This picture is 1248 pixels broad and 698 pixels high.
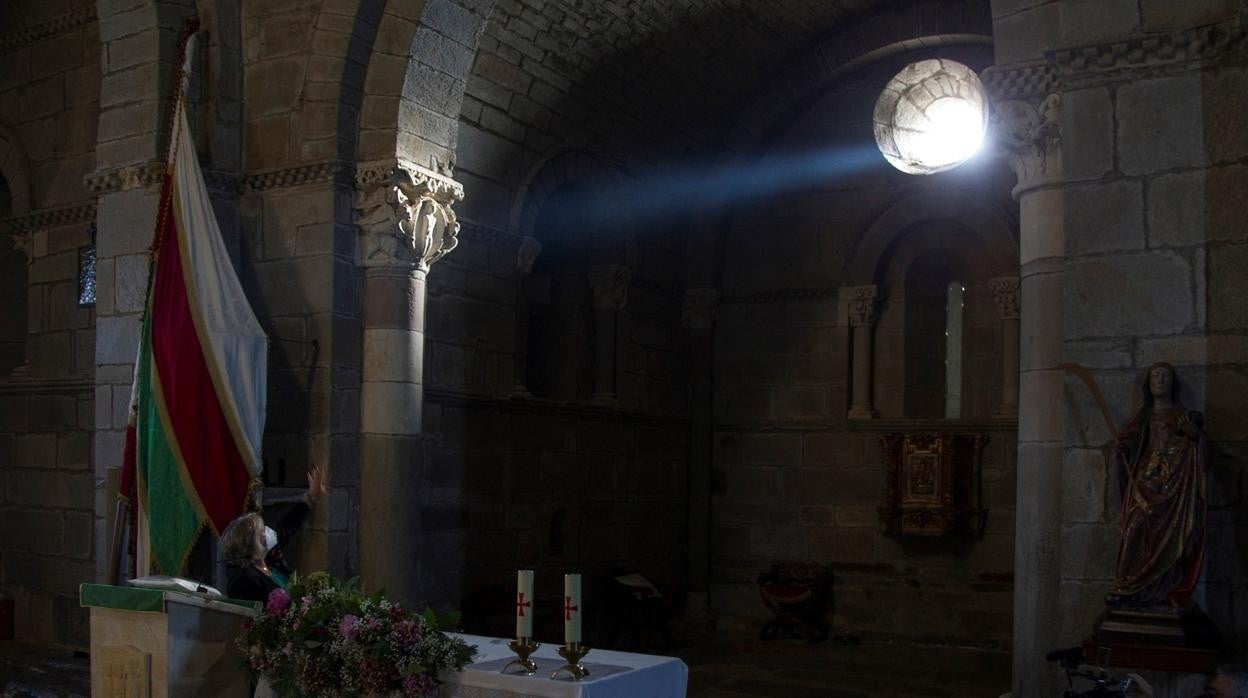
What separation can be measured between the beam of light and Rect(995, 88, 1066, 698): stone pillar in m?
5.36

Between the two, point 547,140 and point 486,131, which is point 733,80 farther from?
point 486,131

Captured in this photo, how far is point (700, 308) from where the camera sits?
1177 centimetres

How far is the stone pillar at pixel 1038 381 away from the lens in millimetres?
5707

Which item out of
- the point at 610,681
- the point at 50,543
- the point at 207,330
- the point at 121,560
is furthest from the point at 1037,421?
the point at 50,543

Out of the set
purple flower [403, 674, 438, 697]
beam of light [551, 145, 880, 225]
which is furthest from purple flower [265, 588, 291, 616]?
beam of light [551, 145, 880, 225]

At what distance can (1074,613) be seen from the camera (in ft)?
17.6

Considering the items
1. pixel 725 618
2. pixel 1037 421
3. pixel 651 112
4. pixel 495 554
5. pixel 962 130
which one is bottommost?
pixel 725 618

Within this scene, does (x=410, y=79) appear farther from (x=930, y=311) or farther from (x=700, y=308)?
(x=930, y=311)

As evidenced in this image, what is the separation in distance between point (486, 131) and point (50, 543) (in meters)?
4.30

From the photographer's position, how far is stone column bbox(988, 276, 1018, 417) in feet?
34.2

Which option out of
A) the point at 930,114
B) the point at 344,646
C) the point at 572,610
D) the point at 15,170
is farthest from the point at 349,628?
the point at 15,170

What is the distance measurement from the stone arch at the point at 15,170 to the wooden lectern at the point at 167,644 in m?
5.18

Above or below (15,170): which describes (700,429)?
below

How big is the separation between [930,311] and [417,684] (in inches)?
317
